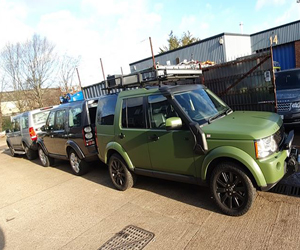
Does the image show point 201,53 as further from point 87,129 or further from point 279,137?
point 279,137

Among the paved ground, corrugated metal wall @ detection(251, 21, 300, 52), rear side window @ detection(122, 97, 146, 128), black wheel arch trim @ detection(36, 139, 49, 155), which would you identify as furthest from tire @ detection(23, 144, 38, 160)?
corrugated metal wall @ detection(251, 21, 300, 52)

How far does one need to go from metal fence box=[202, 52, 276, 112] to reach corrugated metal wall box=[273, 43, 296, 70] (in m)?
10.4

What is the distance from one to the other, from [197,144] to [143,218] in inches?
57.9

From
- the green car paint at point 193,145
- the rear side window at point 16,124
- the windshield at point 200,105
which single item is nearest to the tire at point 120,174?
the green car paint at point 193,145

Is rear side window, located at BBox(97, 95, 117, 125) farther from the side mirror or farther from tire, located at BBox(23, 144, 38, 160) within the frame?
tire, located at BBox(23, 144, 38, 160)

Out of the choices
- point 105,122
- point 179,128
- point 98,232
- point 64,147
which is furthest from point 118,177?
point 64,147

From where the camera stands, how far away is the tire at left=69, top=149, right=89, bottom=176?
6.36m

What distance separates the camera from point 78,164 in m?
6.41

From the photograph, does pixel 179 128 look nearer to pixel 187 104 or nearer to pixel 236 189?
pixel 187 104

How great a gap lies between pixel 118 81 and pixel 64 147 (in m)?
2.81

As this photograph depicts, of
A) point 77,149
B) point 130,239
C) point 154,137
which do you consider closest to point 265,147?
point 154,137

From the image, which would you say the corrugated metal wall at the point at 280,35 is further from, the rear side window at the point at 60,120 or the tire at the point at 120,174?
the tire at the point at 120,174

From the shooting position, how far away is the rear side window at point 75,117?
6037mm

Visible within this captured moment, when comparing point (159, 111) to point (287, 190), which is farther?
point (159, 111)
